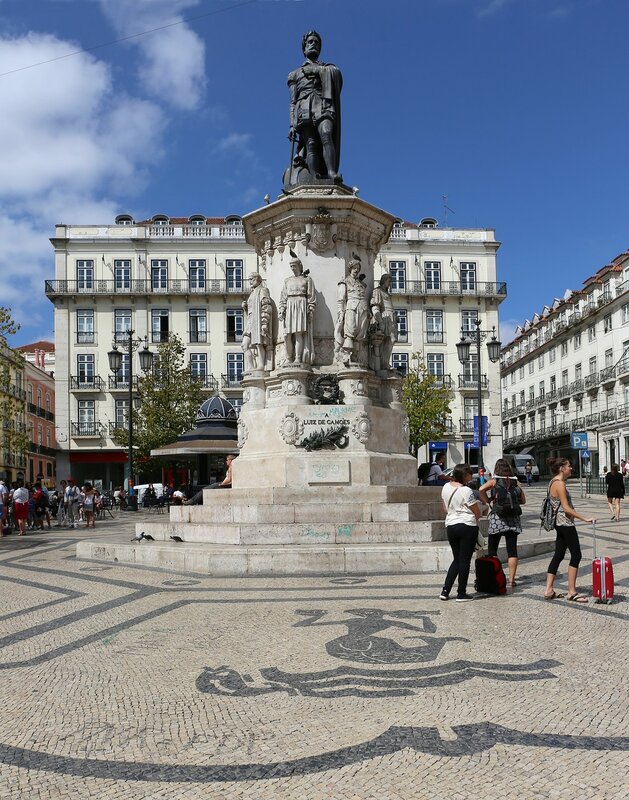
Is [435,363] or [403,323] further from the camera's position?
[435,363]

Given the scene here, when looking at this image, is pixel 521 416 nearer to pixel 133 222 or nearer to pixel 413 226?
pixel 413 226

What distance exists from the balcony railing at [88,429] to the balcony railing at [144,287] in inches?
362

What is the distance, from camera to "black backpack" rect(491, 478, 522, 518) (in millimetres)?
8164

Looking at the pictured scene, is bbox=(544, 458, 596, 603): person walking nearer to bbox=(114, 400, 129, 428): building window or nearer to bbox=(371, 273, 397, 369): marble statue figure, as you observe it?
bbox=(371, 273, 397, 369): marble statue figure

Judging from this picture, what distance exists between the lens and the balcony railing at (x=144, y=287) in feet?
170

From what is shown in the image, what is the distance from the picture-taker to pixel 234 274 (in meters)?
52.8

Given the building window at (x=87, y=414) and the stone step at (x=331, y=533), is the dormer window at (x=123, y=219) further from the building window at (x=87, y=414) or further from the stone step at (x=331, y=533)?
the stone step at (x=331, y=533)

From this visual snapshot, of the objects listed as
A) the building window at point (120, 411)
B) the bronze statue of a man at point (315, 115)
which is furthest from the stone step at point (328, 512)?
the building window at point (120, 411)

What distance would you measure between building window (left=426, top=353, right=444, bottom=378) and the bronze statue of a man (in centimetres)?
4021

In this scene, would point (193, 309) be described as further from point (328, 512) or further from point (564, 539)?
point (564, 539)

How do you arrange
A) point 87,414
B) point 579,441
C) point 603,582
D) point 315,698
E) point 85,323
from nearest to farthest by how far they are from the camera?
point 315,698, point 603,582, point 579,441, point 87,414, point 85,323

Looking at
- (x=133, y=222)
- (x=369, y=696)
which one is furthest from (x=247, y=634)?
(x=133, y=222)

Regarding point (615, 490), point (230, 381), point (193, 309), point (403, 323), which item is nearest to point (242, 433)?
point (615, 490)

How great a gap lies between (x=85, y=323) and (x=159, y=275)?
6237mm
